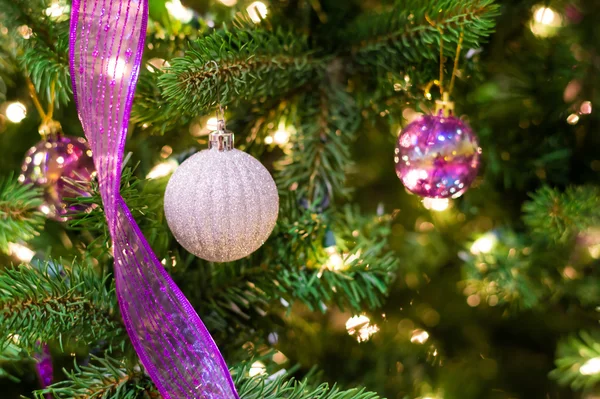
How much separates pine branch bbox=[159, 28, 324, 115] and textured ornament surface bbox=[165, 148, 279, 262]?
2.0 inches

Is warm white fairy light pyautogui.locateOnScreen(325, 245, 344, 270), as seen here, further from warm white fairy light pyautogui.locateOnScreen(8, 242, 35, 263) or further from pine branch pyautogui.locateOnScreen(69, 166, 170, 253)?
warm white fairy light pyautogui.locateOnScreen(8, 242, 35, 263)

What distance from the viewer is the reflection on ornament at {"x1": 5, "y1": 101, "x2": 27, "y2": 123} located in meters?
0.60

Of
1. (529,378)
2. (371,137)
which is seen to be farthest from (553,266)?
(371,137)

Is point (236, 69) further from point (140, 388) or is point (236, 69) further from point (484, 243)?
point (484, 243)

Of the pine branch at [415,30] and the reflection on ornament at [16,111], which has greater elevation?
the reflection on ornament at [16,111]

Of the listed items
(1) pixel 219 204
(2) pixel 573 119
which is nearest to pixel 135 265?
(1) pixel 219 204

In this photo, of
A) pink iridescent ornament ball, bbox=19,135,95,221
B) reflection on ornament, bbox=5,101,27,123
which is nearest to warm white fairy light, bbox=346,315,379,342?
pink iridescent ornament ball, bbox=19,135,95,221

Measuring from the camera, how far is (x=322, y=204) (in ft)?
1.93

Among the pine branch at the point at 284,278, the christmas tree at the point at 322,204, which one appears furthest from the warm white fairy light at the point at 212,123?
the pine branch at the point at 284,278

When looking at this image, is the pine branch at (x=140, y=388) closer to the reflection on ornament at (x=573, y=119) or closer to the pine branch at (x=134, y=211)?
the pine branch at (x=134, y=211)

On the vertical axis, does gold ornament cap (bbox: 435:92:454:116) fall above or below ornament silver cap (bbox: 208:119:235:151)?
below

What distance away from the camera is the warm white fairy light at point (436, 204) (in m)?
0.68

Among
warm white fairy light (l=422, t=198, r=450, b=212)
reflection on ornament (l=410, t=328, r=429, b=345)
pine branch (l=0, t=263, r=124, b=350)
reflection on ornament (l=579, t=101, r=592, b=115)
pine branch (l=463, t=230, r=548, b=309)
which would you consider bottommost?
A: reflection on ornament (l=410, t=328, r=429, b=345)

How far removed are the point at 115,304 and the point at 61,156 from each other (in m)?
0.16
